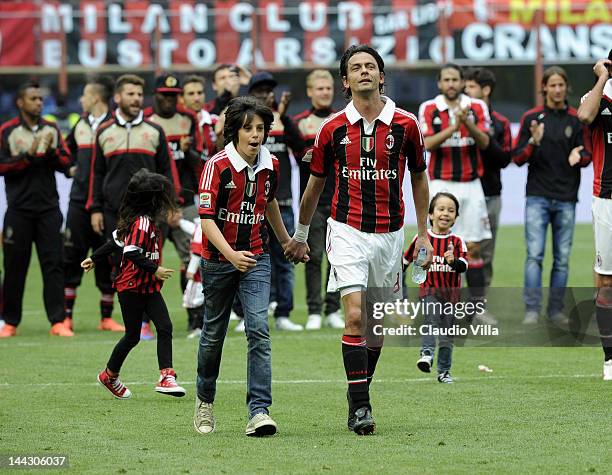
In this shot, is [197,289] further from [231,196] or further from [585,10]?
[585,10]

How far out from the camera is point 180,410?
30.6 feet

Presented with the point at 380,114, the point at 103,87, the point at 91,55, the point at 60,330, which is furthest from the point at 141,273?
the point at 91,55

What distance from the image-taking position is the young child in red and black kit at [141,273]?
9.86 metres

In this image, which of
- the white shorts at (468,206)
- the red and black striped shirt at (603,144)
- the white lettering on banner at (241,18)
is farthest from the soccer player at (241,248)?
the white lettering on banner at (241,18)

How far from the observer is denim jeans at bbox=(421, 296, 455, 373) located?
10.4 meters

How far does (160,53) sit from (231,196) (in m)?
15.3

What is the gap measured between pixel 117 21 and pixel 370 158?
15.6 metres

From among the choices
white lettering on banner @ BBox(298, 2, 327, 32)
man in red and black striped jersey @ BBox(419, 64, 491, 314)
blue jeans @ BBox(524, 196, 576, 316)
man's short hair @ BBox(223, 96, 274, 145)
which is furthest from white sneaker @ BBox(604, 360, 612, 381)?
white lettering on banner @ BBox(298, 2, 327, 32)

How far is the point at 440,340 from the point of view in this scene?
1036 centimetres

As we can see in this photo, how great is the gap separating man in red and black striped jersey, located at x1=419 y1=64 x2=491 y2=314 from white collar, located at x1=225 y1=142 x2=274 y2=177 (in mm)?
5476

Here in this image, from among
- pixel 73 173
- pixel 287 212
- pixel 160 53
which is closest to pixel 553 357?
pixel 287 212

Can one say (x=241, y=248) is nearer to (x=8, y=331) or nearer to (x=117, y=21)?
(x=8, y=331)

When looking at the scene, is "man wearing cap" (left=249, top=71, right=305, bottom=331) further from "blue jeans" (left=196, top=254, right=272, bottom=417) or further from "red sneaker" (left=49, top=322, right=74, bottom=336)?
"blue jeans" (left=196, top=254, right=272, bottom=417)

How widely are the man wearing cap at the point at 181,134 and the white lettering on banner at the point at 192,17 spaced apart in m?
9.08
